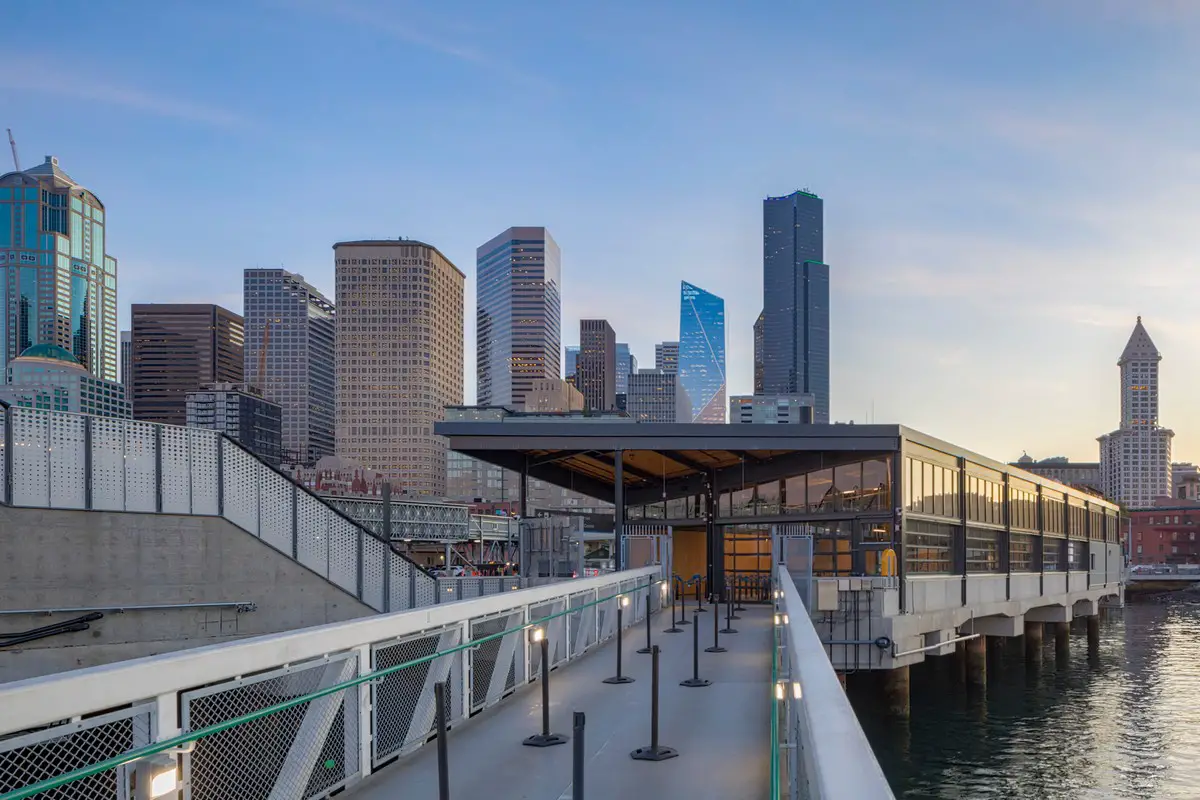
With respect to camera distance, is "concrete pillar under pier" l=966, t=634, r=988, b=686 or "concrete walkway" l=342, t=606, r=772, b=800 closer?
"concrete walkway" l=342, t=606, r=772, b=800

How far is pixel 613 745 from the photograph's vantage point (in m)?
10.8

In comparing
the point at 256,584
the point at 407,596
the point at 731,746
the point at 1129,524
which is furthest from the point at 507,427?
the point at 1129,524

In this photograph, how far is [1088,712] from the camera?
36.8 m

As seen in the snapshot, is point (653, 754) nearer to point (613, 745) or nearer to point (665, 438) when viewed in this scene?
point (613, 745)

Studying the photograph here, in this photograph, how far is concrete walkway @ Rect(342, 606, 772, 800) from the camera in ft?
29.4

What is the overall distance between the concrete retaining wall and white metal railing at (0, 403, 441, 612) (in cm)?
36

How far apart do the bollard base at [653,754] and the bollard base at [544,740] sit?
85cm

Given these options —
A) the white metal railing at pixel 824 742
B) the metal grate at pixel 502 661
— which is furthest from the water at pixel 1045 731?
the white metal railing at pixel 824 742

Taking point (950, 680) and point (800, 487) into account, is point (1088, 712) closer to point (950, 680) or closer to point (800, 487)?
point (950, 680)

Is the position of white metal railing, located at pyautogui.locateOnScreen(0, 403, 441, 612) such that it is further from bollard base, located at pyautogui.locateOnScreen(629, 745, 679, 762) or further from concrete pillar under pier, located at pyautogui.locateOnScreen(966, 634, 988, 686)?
concrete pillar under pier, located at pyautogui.locateOnScreen(966, 634, 988, 686)

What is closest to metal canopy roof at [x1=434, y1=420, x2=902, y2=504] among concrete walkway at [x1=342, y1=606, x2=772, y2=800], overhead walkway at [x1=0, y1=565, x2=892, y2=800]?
overhead walkway at [x1=0, y1=565, x2=892, y2=800]

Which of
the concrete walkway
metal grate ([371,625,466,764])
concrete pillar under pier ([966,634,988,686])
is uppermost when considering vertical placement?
metal grate ([371,625,466,764])

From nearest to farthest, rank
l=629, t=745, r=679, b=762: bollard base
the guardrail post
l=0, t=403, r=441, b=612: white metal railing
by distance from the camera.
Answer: the guardrail post
l=629, t=745, r=679, b=762: bollard base
l=0, t=403, r=441, b=612: white metal railing

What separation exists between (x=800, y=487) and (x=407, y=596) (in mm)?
15030
